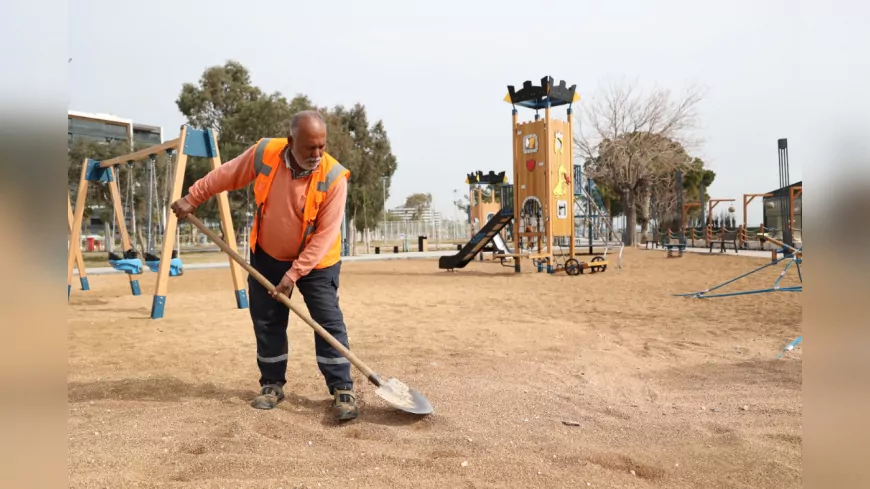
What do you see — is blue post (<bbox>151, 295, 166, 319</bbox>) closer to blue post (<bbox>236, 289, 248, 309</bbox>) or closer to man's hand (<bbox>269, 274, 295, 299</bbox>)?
blue post (<bbox>236, 289, 248, 309</bbox>)

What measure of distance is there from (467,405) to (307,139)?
68.5 inches

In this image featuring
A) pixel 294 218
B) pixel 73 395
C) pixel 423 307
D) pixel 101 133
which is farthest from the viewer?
pixel 101 133

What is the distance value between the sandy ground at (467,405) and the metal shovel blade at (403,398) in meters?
0.07

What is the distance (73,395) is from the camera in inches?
137

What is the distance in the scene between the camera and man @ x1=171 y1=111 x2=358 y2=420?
10.2 ft

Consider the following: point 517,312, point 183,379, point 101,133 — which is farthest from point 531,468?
point 101,133

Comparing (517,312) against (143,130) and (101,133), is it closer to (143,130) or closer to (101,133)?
(101,133)

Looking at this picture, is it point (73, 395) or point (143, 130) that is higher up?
point (143, 130)

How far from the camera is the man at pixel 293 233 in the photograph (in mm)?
3104

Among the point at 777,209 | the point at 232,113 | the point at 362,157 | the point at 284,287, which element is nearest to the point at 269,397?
the point at 284,287

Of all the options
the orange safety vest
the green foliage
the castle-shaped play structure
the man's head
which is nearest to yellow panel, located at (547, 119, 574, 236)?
the castle-shaped play structure

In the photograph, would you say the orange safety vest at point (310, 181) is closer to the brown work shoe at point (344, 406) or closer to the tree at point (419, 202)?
the brown work shoe at point (344, 406)

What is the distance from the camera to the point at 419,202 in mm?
71438

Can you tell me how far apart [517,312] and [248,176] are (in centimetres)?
451
